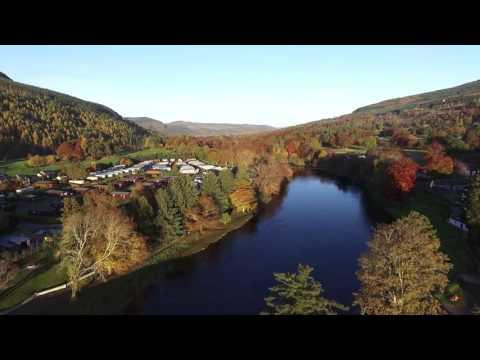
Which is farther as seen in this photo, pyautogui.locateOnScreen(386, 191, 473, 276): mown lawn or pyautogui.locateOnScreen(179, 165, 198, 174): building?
pyautogui.locateOnScreen(179, 165, 198, 174): building

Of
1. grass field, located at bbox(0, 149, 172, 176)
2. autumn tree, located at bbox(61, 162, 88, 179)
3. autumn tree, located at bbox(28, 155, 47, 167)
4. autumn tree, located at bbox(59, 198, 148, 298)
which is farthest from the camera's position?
autumn tree, located at bbox(28, 155, 47, 167)

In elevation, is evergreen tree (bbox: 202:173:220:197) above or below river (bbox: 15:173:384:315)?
above

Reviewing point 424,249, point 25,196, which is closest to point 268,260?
point 424,249

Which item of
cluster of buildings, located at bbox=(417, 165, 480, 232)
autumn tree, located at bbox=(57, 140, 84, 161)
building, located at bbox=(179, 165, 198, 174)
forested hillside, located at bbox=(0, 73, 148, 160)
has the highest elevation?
forested hillside, located at bbox=(0, 73, 148, 160)

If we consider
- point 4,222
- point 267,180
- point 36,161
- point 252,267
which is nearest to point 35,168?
point 36,161

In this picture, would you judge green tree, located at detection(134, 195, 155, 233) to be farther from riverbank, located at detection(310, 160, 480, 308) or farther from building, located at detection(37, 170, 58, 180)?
building, located at detection(37, 170, 58, 180)

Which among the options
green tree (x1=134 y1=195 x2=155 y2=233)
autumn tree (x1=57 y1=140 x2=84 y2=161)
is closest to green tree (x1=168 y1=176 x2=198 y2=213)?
green tree (x1=134 y1=195 x2=155 y2=233)
